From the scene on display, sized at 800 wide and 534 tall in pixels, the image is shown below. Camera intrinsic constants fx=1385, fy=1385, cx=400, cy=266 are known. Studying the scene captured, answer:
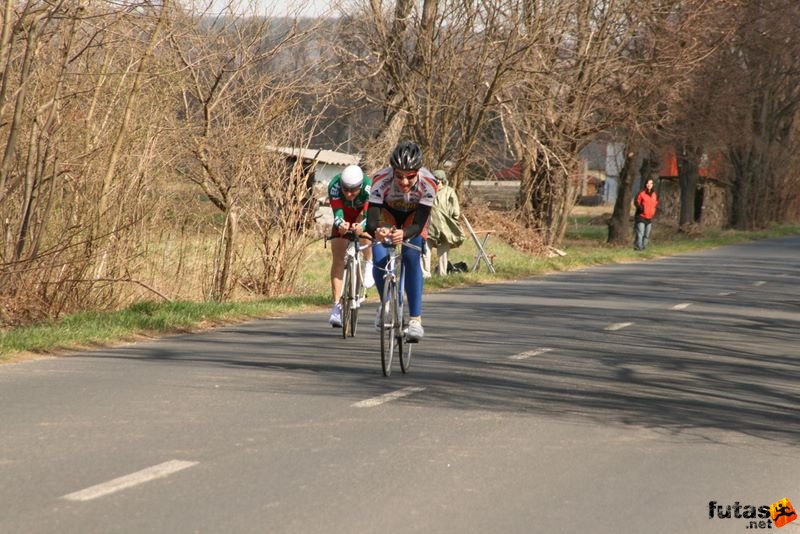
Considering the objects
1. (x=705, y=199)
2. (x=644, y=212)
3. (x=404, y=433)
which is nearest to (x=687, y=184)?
(x=705, y=199)

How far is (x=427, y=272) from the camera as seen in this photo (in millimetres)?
23328

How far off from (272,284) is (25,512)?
14470mm

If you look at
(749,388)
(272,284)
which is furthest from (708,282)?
(749,388)

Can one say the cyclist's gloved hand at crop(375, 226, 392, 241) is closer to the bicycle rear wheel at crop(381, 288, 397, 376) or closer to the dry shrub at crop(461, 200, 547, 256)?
the bicycle rear wheel at crop(381, 288, 397, 376)

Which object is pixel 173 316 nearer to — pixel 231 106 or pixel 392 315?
pixel 392 315

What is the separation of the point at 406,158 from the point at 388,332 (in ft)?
4.41

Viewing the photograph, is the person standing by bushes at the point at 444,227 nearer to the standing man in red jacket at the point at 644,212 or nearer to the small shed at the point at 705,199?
the standing man in red jacket at the point at 644,212

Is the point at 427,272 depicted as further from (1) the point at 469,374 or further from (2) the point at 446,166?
(1) the point at 469,374

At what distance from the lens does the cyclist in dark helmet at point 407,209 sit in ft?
35.0

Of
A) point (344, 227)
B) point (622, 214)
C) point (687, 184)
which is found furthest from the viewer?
point (687, 184)

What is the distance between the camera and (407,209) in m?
11.1

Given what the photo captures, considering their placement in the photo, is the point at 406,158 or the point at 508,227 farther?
the point at 508,227

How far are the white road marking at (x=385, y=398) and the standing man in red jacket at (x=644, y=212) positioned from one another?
27.1 metres

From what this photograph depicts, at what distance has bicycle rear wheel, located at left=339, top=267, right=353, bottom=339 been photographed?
516 inches
